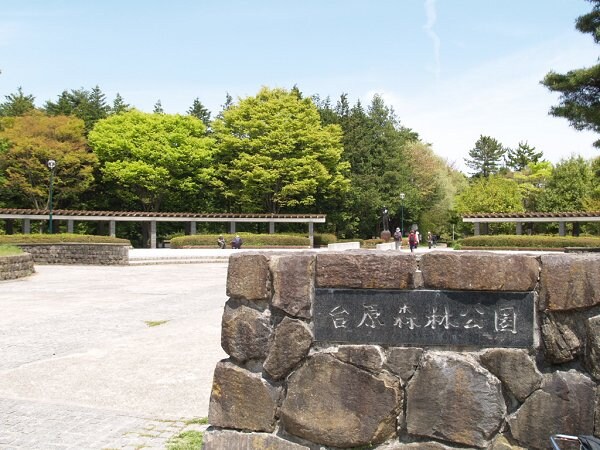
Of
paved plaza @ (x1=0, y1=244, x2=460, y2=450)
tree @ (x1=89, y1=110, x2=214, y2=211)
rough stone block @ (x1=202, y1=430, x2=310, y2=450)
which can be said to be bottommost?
paved plaza @ (x1=0, y1=244, x2=460, y2=450)

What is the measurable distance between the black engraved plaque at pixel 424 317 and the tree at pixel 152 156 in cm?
3699

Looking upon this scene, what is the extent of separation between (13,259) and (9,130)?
22.4 m

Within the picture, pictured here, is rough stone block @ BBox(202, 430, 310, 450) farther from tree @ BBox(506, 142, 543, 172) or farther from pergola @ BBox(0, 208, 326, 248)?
tree @ BBox(506, 142, 543, 172)

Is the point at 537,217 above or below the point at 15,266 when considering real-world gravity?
above

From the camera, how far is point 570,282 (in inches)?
111

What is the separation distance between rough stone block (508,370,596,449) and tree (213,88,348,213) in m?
36.2

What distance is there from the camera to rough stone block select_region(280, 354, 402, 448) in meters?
3.00

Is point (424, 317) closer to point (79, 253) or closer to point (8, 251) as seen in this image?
point (8, 251)

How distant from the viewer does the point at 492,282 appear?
295 centimetres

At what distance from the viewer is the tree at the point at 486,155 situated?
72812 millimetres

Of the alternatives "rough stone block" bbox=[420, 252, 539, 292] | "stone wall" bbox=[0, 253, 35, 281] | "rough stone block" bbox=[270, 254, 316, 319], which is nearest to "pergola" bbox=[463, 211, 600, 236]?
"stone wall" bbox=[0, 253, 35, 281]

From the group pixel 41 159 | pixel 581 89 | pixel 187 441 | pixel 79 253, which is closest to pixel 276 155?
pixel 41 159

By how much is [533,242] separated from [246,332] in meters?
31.9

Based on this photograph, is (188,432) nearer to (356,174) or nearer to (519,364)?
(519,364)
